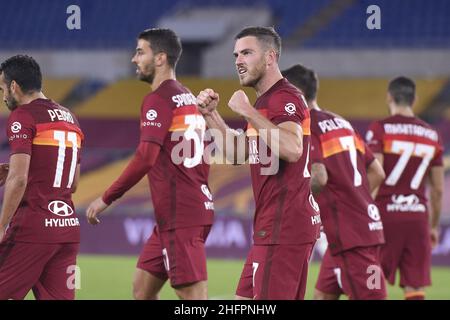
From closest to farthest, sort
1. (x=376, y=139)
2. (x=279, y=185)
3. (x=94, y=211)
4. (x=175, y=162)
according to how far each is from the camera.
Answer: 1. (x=279, y=185)
2. (x=94, y=211)
3. (x=175, y=162)
4. (x=376, y=139)

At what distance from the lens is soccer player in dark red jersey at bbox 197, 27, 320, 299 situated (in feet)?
21.4

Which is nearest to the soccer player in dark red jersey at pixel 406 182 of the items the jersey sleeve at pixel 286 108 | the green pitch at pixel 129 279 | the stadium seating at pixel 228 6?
the green pitch at pixel 129 279

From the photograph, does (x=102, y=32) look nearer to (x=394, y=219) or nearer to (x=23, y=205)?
(x=394, y=219)

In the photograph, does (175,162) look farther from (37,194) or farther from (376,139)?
(376,139)

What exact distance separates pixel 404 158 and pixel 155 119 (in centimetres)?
298

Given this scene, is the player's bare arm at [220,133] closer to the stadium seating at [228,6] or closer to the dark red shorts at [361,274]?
the dark red shorts at [361,274]

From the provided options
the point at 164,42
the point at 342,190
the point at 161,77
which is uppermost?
the point at 164,42

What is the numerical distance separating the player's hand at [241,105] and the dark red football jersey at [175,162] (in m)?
1.34

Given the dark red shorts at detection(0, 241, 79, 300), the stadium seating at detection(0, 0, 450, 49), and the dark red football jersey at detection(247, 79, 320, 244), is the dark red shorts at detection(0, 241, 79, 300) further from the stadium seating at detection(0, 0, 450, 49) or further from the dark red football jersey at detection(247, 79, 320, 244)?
the stadium seating at detection(0, 0, 450, 49)

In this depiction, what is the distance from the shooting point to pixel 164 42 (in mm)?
7996

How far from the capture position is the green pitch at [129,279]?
12117 mm

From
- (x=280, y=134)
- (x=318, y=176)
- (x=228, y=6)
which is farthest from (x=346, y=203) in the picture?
(x=228, y=6)

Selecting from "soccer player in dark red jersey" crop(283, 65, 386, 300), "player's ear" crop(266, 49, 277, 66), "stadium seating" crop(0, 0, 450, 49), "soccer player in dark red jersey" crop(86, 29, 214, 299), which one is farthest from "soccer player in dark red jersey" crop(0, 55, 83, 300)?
"stadium seating" crop(0, 0, 450, 49)

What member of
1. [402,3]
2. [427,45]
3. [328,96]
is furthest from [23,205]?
[402,3]
